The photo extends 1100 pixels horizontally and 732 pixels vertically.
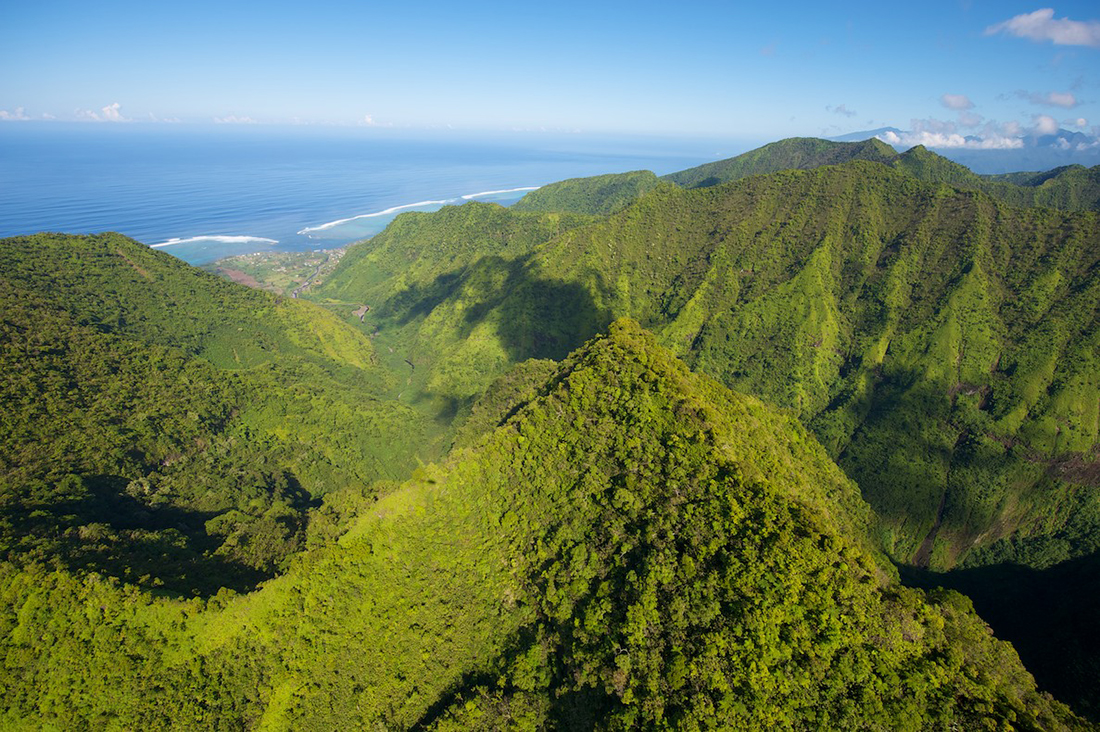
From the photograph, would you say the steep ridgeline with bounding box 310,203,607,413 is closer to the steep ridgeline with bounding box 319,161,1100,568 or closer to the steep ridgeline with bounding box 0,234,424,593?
the steep ridgeline with bounding box 319,161,1100,568

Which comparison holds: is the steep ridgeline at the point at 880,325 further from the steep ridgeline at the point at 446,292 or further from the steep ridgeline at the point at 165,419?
the steep ridgeline at the point at 165,419

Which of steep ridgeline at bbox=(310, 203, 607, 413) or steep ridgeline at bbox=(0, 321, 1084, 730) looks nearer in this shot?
steep ridgeline at bbox=(0, 321, 1084, 730)

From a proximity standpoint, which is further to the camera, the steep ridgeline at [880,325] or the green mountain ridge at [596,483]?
the steep ridgeline at [880,325]

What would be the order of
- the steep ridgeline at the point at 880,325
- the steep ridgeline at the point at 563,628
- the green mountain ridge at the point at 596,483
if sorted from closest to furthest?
the steep ridgeline at the point at 563,628 < the green mountain ridge at the point at 596,483 < the steep ridgeline at the point at 880,325

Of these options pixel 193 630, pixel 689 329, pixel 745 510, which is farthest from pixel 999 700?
pixel 689 329

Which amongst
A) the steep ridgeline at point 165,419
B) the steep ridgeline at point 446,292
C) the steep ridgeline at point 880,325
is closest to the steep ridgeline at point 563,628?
the steep ridgeline at point 165,419

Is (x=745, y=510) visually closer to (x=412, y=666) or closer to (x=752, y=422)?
(x=752, y=422)

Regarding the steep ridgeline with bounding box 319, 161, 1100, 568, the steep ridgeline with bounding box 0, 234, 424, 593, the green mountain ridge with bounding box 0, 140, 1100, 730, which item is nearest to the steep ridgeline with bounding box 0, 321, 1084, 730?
the green mountain ridge with bounding box 0, 140, 1100, 730
